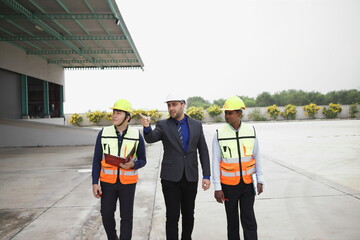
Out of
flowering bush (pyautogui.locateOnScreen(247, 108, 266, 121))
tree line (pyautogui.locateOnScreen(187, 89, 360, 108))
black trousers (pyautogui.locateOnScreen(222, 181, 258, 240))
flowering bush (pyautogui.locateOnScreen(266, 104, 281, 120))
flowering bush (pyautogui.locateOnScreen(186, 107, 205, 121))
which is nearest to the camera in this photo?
black trousers (pyautogui.locateOnScreen(222, 181, 258, 240))

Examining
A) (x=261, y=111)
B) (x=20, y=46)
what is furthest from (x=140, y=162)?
(x=261, y=111)

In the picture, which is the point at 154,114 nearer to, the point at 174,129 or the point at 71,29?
the point at 71,29

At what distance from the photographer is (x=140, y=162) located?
3238mm

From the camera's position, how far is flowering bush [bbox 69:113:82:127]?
4675 centimetres

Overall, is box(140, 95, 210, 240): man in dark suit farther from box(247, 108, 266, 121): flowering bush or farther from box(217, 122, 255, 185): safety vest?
box(247, 108, 266, 121): flowering bush

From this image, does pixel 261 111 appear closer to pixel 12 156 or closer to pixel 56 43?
pixel 56 43

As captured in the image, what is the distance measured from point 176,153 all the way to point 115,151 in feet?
2.14

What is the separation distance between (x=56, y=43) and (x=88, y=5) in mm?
7795

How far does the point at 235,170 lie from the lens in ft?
9.88

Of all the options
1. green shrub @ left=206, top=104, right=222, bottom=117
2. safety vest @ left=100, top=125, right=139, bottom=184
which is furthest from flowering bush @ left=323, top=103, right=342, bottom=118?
safety vest @ left=100, top=125, right=139, bottom=184

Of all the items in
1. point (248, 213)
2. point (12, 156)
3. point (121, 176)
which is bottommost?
point (12, 156)

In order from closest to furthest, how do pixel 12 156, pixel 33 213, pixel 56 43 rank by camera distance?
1. pixel 33 213
2. pixel 12 156
3. pixel 56 43

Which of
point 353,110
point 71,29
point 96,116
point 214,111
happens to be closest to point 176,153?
point 71,29

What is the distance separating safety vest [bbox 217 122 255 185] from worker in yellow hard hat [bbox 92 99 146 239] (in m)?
0.91
